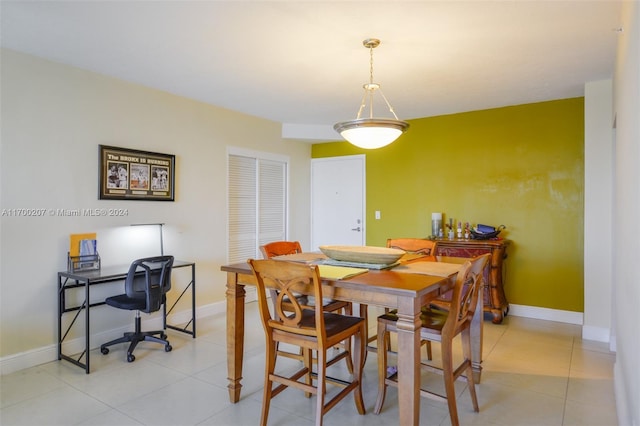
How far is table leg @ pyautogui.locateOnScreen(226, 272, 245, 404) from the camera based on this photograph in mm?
2398

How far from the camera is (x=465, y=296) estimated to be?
83.6 inches

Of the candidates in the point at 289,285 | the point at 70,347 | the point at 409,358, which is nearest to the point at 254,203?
the point at 70,347

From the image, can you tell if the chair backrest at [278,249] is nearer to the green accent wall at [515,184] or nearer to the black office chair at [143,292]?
the black office chair at [143,292]

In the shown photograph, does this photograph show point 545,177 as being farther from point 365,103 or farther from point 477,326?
point 477,326

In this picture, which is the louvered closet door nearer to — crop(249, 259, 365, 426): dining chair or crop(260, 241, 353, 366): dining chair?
crop(260, 241, 353, 366): dining chair

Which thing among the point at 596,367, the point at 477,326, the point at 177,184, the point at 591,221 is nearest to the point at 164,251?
the point at 177,184

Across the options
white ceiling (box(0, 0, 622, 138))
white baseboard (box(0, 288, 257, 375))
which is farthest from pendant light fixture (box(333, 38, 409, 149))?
white baseboard (box(0, 288, 257, 375))

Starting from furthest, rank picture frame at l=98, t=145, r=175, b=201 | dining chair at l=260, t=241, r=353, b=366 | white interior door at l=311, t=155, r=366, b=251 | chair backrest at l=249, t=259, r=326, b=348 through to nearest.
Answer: white interior door at l=311, t=155, r=366, b=251 < picture frame at l=98, t=145, r=175, b=201 < dining chair at l=260, t=241, r=353, b=366 < chair backrest at l=249, t=259, r=326, b=348

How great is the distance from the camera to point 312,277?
1891 millimetres

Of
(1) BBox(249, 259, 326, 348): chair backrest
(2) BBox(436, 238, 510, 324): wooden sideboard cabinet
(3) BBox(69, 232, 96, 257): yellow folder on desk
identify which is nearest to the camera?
(1) BBox(249, 259, 326, 348): chair backrest

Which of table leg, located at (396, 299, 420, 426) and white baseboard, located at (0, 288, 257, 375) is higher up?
table leg, located at (396, 299, 420, 426)

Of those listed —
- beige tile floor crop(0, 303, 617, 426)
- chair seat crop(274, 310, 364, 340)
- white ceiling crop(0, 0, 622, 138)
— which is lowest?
beige tile floor crop(0, 303, 617, 426)

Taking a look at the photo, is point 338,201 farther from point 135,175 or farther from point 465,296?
point 465,296

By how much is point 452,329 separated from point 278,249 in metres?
1.54
